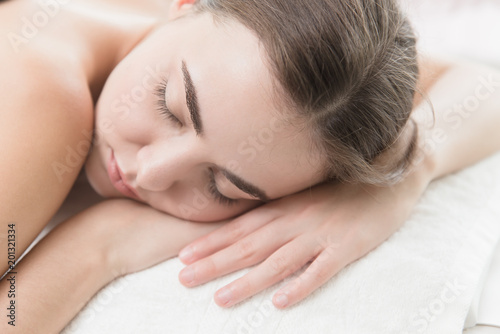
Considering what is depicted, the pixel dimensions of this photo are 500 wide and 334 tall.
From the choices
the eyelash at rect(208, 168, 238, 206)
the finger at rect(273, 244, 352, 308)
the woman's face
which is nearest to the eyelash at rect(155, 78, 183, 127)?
the woman's face

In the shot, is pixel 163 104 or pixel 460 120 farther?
pixel 460 120

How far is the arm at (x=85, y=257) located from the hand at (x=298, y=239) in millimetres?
71

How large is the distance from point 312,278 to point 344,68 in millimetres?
358

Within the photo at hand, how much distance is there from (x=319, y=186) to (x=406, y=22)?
0.36 meters

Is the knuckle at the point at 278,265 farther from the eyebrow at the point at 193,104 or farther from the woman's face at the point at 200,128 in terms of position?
the eyebrow at the point at 193,104

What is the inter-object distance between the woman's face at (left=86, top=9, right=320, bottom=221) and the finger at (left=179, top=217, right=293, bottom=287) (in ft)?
0.24

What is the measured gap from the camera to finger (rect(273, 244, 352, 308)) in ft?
2.93

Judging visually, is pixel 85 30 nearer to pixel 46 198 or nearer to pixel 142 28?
pixel 142 28

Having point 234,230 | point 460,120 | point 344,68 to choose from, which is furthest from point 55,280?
point 460,120

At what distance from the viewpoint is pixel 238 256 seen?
0.96 m

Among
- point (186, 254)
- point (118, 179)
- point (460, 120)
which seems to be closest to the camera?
point (186, 254)

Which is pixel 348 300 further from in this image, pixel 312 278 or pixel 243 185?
pixel 243 185

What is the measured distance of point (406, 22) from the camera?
103cm

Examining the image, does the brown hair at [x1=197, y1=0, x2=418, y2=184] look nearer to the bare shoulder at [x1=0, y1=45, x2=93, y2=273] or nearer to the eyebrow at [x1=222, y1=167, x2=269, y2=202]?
the eyebrow at [x1=222, y1=167, x2=269, y2=202]
